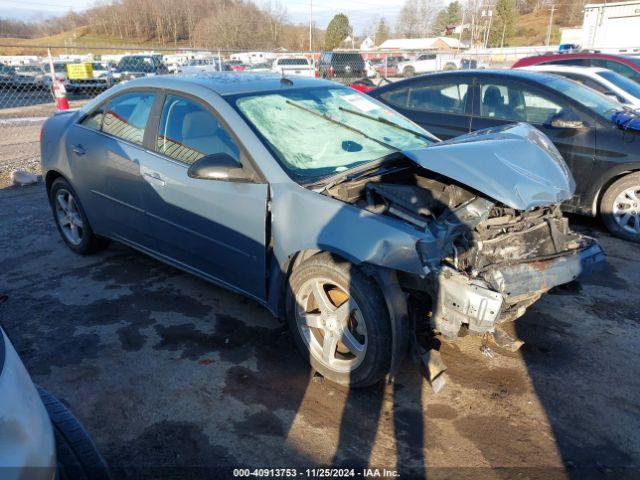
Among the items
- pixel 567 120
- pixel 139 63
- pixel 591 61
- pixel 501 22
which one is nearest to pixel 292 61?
pixel 139 63

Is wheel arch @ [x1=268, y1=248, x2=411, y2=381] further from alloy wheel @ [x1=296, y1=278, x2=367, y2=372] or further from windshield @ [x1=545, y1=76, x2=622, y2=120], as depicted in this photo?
windshield @ [x1=545, y1=76, x2=622, y2=120]

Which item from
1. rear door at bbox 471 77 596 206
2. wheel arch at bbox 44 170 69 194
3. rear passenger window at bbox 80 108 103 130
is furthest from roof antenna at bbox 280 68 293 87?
rear door at bbox 471 77 596 206

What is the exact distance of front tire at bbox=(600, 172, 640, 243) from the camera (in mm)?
5031

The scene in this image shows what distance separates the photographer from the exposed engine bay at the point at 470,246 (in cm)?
259

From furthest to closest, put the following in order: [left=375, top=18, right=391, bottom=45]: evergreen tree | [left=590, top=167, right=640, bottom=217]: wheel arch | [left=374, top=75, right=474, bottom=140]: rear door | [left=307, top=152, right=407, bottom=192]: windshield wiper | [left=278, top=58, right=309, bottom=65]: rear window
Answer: [left=375, top=18, right=391, bottom=45]: evergreen tree
[left=278, top=58, right=309, bottom=65]: rear window
[left=374, top=75, right=474, bottom=140]: rear door
[left=590, top=167, right=640, bottom=217]: wheel arch
[left=307, top=152, right=407, bottom=192]: windshield wiper

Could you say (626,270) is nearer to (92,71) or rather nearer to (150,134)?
(150,134)

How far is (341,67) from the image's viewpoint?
20.4 metres

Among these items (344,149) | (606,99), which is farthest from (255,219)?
(606,99)

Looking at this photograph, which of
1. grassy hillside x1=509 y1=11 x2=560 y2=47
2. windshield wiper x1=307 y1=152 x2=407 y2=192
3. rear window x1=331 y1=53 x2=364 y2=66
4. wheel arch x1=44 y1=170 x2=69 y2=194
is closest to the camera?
windshield wiper x1=307 y1=152 x2=407 y2=192

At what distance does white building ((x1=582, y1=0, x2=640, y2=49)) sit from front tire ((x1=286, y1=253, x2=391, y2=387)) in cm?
2325

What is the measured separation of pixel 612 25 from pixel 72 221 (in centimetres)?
2437

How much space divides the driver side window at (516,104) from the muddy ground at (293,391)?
209 centimetres

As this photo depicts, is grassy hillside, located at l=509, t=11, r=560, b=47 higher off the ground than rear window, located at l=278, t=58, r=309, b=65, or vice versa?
grassy hillside, located at l=509, t=11, r=560, b=47

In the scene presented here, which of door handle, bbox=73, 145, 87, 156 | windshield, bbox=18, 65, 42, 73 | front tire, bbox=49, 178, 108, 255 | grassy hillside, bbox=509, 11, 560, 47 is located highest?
grassy hillside, bbox=509, 11, 560, 47
